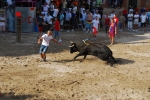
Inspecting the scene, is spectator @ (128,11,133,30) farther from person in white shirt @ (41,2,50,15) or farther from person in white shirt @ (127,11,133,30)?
person in white shirt @ (41,2,50,15)

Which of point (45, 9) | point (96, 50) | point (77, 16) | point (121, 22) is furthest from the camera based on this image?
point (121, 22)

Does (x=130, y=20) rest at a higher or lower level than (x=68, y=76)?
higher

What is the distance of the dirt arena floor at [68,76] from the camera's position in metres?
9.23

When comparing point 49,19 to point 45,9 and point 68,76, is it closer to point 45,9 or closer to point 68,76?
point 45,9

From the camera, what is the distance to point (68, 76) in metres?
11.1

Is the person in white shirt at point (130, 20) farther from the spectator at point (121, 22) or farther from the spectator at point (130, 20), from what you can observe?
the spectator at point (121, 22)

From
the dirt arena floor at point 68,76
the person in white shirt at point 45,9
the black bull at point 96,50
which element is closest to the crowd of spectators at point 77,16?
the person in white shirt at point 45,9

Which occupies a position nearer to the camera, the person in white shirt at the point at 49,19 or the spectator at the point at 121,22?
the person in white shirt at the point at 49,19

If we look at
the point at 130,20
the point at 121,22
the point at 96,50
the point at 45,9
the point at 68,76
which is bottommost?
the point at 68,76

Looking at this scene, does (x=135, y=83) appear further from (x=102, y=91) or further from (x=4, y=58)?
(x=4, y=58)

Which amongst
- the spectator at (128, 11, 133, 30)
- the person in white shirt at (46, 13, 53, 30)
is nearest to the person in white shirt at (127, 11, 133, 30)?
the spectator at (128, 11, 133, 30)

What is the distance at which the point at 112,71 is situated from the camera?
476 inches

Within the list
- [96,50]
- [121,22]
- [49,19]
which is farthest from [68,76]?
[121,22]

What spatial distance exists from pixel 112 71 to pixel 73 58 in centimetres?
231
